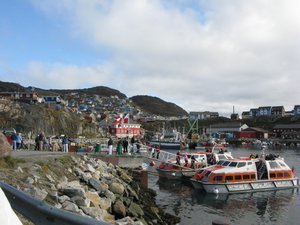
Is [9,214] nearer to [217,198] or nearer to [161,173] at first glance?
[217,198]

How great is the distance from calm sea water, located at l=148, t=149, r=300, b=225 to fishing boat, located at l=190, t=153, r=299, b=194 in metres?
0.71

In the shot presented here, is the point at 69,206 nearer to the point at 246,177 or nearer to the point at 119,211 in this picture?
the point at 119,211

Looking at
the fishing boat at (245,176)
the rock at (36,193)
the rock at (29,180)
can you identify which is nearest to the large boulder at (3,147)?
the rock at (29,180)

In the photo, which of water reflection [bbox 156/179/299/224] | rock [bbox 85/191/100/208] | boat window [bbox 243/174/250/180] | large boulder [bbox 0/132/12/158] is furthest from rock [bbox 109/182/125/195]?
boat window [bbox 243/174/250/180]

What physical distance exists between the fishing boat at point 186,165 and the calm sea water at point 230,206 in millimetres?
2736

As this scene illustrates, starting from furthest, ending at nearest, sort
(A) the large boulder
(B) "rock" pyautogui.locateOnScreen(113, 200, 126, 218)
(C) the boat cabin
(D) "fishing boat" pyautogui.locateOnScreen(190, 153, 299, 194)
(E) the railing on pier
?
(C) the boat cabin < (D) "fishing boat" pyautogui.locateOnScreen(190, 153, 299, 194) < (B) "rock" pyautogui.locateOnScreen(113, 200, 126, 218) < (A) the large boulder < (E) the railing on pier

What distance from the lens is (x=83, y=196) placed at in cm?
1373

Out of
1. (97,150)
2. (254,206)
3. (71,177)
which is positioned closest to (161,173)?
(97,150)

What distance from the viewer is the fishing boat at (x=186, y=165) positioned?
41625 millimetres

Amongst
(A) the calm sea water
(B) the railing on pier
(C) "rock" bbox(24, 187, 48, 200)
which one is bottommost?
(A) the calm sea water

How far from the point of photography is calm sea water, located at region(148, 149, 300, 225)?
2625 cm

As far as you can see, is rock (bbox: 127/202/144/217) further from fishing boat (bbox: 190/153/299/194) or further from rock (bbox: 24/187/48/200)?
fishing boat (bbox: 190/153/299/194)

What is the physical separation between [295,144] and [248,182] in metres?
123

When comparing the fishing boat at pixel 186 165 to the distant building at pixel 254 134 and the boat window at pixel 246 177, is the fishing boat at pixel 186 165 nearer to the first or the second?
the boat window at pixel 246 177
